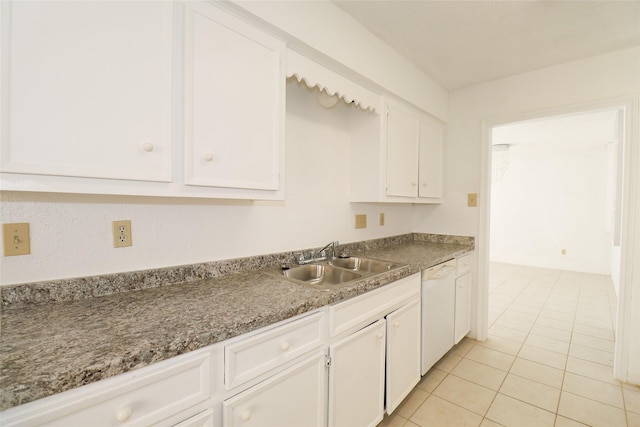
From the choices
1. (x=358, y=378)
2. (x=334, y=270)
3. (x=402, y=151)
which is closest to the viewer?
(x=358, y=378)

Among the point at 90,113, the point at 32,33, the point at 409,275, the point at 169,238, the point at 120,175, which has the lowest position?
the point at 409,275

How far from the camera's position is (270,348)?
1008 mm

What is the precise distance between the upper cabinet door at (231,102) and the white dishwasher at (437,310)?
4.33 ft

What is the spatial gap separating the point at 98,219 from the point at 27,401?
70 cm

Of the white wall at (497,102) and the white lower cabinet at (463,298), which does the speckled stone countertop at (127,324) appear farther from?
the white wall at (497,102)

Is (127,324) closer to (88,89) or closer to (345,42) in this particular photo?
(88,89)

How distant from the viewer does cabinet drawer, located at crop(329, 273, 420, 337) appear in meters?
1.27

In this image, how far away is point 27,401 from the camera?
58cm

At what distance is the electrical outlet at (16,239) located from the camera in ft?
3.10

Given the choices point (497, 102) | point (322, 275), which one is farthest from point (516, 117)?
point (322, 275)

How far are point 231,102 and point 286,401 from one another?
1187 mm

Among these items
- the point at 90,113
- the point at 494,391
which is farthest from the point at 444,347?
the point at 90,113

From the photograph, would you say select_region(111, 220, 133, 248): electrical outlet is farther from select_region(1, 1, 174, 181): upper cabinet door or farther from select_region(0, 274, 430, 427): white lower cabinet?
select_region(0, 274, 430, 427): white lower cabinet

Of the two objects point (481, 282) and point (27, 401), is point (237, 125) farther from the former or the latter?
point (481, 282)
